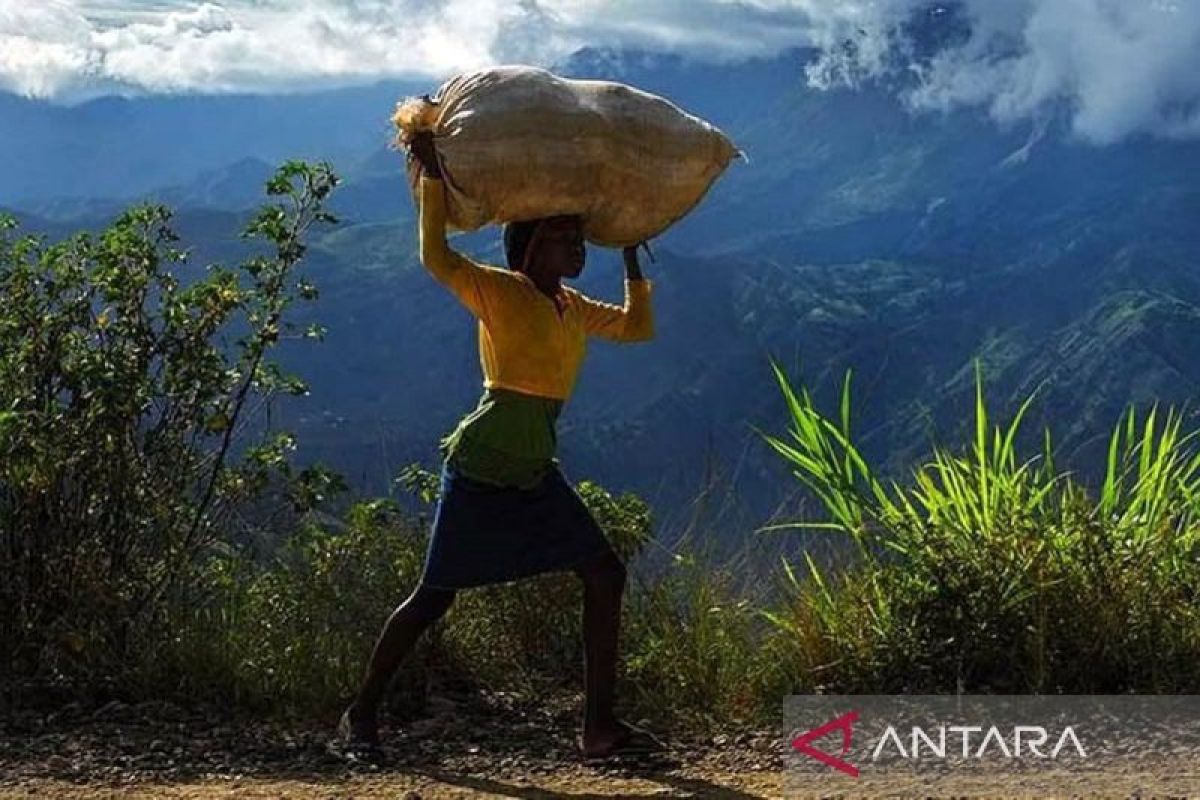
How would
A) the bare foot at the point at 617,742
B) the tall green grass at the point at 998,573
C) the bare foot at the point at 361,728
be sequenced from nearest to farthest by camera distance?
the bare foot at the point at 617,742 < the bare foot at the point at 361,728 < the tall green grass at the point at 998,573

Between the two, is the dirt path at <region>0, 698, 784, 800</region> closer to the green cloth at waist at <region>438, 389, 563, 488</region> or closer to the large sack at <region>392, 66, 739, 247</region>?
the green cloth at waist at <region>438, 389, 563, 488</region>

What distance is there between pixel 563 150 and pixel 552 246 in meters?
0.26

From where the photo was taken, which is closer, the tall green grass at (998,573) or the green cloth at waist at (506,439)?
the green cloth at waist at (506,439)

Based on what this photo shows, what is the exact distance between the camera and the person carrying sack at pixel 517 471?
4047 millimetres

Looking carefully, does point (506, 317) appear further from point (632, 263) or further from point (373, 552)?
point (373, 552)

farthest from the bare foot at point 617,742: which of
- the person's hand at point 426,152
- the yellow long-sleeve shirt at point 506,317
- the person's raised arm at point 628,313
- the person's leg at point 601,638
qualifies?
the person's hand at point 426,152

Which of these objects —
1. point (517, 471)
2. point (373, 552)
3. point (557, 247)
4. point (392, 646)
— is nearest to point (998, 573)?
point (517, 471)

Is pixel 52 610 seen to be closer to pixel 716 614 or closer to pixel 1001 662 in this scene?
pixel 716 614

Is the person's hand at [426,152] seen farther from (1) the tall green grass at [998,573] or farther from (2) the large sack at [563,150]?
(1) the tall green grass at [998,573]

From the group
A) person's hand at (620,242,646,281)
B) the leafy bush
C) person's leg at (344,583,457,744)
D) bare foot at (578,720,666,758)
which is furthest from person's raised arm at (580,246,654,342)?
the leafy bush

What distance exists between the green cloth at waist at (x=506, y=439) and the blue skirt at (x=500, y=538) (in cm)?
4

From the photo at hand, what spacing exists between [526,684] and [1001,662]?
1.49 metres

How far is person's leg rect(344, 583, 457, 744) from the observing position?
4172 millimetres

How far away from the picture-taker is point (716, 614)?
195 inches
